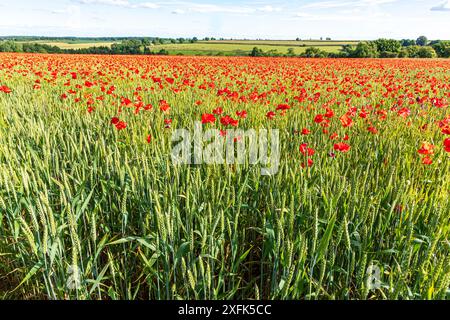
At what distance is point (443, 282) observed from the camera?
111 centimetres

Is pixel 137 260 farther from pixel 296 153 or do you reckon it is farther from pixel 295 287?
pixel 296 153

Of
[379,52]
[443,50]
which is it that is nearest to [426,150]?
[379,52]

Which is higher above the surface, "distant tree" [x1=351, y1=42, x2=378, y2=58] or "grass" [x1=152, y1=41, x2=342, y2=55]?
"grass" [x1=152, y1=41, x2=342, y2=55]

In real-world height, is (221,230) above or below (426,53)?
below

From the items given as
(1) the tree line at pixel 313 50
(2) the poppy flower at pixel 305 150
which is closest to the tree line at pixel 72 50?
(1) the tree line at pixel 313 50

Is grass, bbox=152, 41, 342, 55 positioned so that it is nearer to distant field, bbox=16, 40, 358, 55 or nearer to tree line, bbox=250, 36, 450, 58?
distant field, bbox=16, 40, 358, 55

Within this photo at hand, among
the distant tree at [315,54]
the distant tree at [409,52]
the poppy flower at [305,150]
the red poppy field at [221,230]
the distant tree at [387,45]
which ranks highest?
the distant tree at [387,45]

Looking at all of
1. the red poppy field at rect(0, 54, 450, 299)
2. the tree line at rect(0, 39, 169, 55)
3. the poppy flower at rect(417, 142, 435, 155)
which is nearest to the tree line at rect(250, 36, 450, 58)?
the tree line at rect(0, 39, 169, 55)

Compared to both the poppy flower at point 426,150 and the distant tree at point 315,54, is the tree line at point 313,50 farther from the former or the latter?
the poppy flower at point 426,150

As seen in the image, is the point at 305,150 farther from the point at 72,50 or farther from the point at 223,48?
the point at 223,48

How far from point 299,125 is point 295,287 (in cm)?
254

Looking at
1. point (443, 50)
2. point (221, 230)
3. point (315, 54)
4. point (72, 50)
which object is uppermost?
point (443, 50)

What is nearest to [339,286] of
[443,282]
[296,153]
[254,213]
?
[443,282]

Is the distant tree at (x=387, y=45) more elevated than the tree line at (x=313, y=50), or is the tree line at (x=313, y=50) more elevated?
the distant tree at (x=387, y=45)
